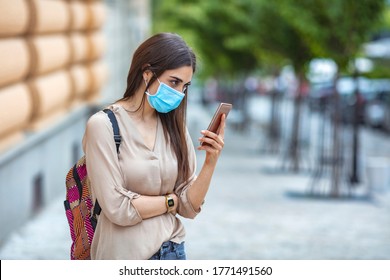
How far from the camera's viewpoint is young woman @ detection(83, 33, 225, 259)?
3.70 m

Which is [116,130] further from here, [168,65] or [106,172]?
[168,65]

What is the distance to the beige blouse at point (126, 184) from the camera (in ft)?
12.1

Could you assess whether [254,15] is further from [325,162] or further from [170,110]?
[170,110]

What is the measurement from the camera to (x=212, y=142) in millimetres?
3771

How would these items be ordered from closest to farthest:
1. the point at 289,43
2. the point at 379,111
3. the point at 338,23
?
the point at 338,23
the point at 289,43
the point at 379,111

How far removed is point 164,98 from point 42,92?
7836 millimetres

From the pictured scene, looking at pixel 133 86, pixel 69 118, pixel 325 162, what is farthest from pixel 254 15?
pixel 133 86

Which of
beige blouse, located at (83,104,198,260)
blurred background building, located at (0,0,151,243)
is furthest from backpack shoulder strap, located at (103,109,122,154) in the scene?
blurred background building, located at (0,0,151,243)

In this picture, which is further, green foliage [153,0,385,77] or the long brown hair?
green foliage [153,0,385,77]

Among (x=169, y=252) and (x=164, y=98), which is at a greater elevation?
(x=164, y=98)

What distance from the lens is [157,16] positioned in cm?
4338

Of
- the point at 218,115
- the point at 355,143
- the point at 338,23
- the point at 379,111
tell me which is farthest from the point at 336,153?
the point at 379,111

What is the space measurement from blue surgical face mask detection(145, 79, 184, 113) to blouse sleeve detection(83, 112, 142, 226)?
20 centimetres

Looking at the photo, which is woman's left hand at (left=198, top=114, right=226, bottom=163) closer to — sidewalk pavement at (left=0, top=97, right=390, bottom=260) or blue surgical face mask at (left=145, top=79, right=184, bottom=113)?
blue surgical face mask at (left=145, top=79, right=184, bottom=113)
